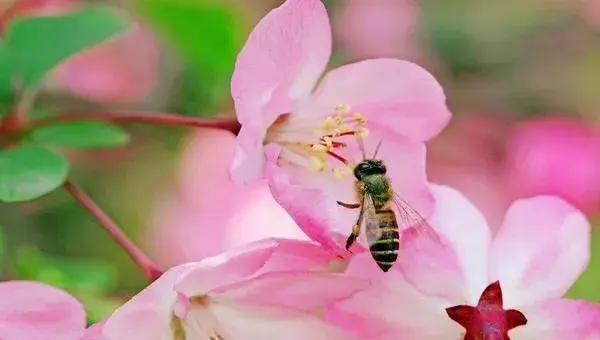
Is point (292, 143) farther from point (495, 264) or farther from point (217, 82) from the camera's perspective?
point (217, 82)

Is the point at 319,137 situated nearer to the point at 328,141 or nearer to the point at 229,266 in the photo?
the point at 328,141

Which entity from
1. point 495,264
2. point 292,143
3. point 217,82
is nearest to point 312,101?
point 292,143

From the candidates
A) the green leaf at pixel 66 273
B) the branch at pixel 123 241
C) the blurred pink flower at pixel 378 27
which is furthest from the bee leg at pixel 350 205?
the blurred pink flower at pixel 378 27

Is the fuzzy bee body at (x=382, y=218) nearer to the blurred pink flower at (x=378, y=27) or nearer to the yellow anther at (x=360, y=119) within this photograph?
the yellow anther at (x=360, y=119)

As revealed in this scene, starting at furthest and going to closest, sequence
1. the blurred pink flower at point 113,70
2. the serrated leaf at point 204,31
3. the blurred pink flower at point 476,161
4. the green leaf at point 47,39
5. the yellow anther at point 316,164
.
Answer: the blurred pink flower at point 476,161, the blurred pink flower at point 113,70, the serrated leaf at point 204,31, the green leaf at point 47,39, the yellow anther at point 316,164

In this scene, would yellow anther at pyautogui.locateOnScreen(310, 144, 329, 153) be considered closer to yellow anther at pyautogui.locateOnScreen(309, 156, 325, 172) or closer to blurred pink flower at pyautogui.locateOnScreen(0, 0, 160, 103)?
yellow anther at pyautogui.locateOnScreen(309, 156, 325, 172)

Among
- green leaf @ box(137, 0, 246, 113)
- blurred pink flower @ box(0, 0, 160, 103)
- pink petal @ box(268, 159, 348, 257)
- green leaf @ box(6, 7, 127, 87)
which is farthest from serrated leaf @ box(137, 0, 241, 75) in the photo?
pink petal @ box(268, 159, 348, 257)

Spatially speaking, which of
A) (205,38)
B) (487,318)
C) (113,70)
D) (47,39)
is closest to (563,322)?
(487,318)
